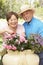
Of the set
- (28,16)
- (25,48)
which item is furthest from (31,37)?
(28,16)

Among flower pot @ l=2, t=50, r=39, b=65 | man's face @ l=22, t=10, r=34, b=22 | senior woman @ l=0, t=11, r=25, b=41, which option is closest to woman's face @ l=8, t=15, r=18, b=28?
senior woman @ l=0, t=11, r=25, b=41

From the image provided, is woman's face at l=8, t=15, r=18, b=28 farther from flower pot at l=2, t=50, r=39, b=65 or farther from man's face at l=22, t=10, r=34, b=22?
flower pot at l=2, t=50, r=39, b=65

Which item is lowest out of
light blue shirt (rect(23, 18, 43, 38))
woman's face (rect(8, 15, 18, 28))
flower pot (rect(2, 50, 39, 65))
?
flower pot (rect(2, 50, 39, 65))

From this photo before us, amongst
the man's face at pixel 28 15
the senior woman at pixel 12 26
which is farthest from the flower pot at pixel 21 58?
the man's face at pixel 28 15

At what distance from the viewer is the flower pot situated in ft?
7.73

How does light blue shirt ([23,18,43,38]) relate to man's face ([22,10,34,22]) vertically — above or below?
below

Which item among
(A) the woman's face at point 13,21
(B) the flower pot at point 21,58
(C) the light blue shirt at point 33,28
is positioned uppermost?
(A) the woman's face at point 13,21

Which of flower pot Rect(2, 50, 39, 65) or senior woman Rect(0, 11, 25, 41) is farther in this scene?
senior woman Rect(0, 11, 25, 41)

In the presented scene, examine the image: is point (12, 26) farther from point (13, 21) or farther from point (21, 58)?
point (21, 58)

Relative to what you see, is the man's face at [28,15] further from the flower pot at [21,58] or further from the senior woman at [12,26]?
the flower pot at [21,58]

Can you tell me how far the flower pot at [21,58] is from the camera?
236 centimetres

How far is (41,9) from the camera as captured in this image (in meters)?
4.13

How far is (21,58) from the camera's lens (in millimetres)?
2357

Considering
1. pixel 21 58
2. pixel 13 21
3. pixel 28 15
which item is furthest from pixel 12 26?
pixel 21 58
